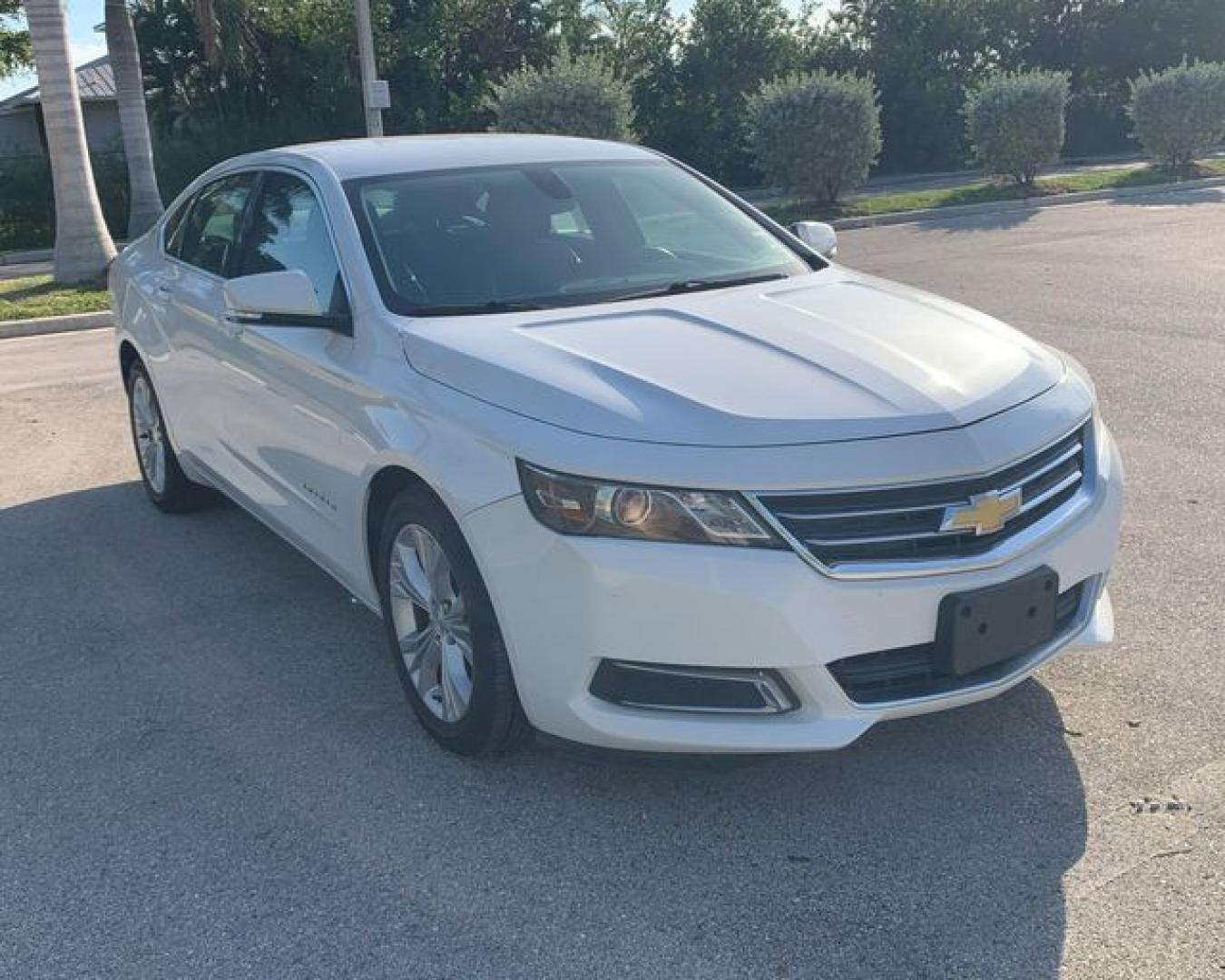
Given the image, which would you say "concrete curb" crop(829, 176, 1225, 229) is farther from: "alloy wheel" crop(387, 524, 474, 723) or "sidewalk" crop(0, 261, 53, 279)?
"alloy wheel" crop(387, 524, 474, 723)

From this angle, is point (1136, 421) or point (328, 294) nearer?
point (328, 294)

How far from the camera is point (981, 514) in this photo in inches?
120

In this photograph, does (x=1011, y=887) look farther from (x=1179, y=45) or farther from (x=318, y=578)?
(x=1179, y=45)

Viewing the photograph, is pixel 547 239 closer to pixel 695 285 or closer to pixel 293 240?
pixel 695 285

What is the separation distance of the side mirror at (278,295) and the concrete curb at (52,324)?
412 inches

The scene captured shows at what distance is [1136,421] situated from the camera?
6.80 metres

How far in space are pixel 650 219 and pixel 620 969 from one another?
2834 millimetres

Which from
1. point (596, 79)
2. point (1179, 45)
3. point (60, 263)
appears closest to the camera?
point (60, 263)

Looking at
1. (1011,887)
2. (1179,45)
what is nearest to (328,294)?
(1011,887)

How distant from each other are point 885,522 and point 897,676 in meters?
0.39

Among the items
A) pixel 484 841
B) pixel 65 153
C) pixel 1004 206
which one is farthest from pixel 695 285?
pixel 1004 206

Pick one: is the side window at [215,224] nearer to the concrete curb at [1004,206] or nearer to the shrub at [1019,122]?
the concrete curb at [1004,206]

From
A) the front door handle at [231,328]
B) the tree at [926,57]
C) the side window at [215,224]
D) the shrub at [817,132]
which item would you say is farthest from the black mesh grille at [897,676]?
the tree at [926,57]

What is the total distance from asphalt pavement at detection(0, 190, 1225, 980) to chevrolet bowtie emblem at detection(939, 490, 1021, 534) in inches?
30.4
